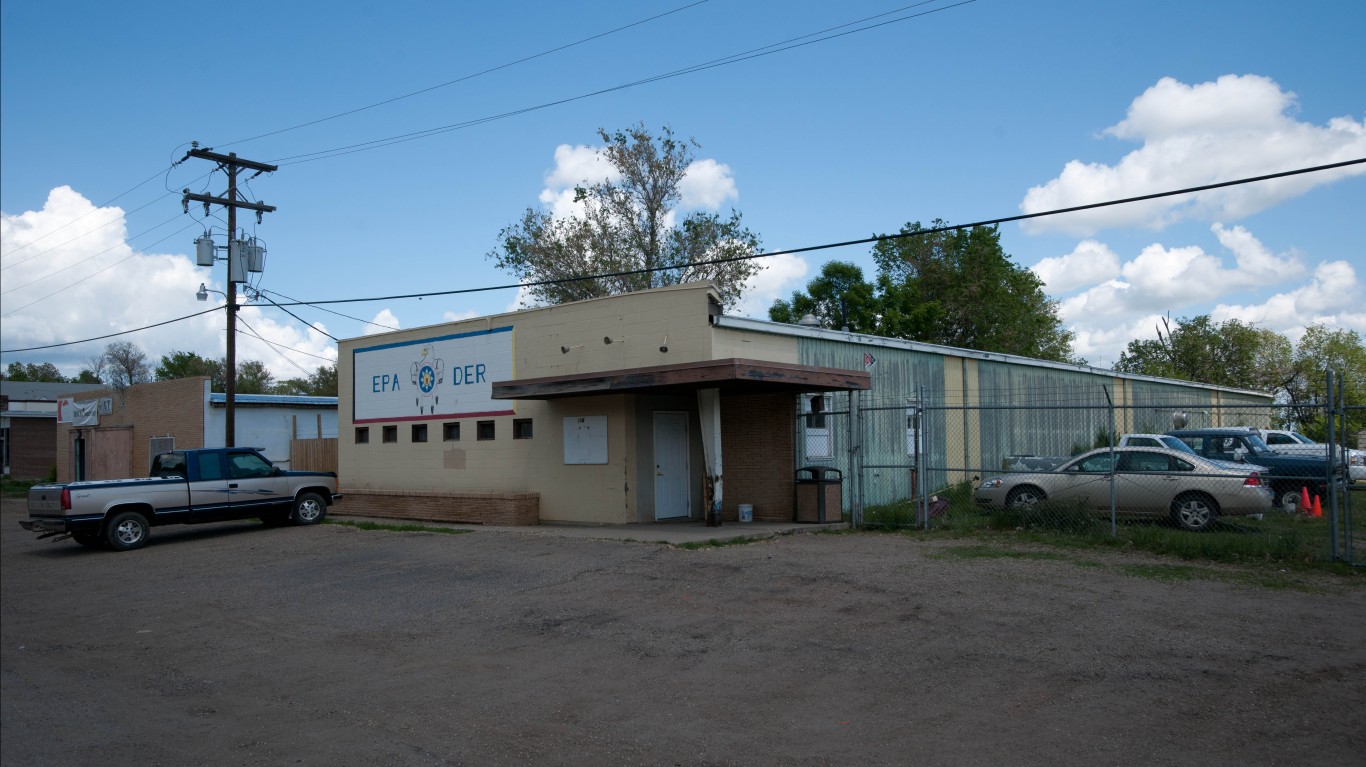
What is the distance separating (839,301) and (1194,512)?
32804 millimetres

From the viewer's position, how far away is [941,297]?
4600 centimetres

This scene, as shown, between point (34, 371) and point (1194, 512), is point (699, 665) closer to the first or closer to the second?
point (1194, 512)

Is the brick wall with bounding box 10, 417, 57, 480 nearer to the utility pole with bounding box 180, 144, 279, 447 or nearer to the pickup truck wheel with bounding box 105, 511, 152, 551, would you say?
the utility pole with bounding box 180, 144, 279, 447

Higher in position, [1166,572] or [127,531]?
[127,531]

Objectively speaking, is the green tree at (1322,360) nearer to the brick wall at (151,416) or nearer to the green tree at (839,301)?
the green tree at (839,301)

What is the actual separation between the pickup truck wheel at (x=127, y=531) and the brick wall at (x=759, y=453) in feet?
35.6

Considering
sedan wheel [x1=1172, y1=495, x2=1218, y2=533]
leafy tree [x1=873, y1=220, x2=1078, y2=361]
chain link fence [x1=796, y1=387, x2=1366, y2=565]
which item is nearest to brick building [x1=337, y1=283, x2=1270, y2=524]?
chain link fence [x1=796, y1=387, x2=1366, y2=565]

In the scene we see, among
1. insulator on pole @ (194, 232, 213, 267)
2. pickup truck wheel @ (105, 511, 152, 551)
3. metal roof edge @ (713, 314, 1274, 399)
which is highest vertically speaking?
insulator on pole @ (194, 232, 213, 267)

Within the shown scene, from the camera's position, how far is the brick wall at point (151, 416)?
3081 centimetres

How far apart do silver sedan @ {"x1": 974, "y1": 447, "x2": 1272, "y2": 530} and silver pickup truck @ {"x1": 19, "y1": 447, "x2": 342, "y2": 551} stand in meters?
14.5

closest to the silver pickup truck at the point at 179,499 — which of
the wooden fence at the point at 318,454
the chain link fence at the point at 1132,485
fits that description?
the wooden fence at the point at 318,454

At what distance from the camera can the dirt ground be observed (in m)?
6.23

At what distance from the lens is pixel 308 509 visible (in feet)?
67.9

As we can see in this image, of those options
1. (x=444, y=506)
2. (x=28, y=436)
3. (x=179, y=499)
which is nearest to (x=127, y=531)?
(x=179, y=499)
